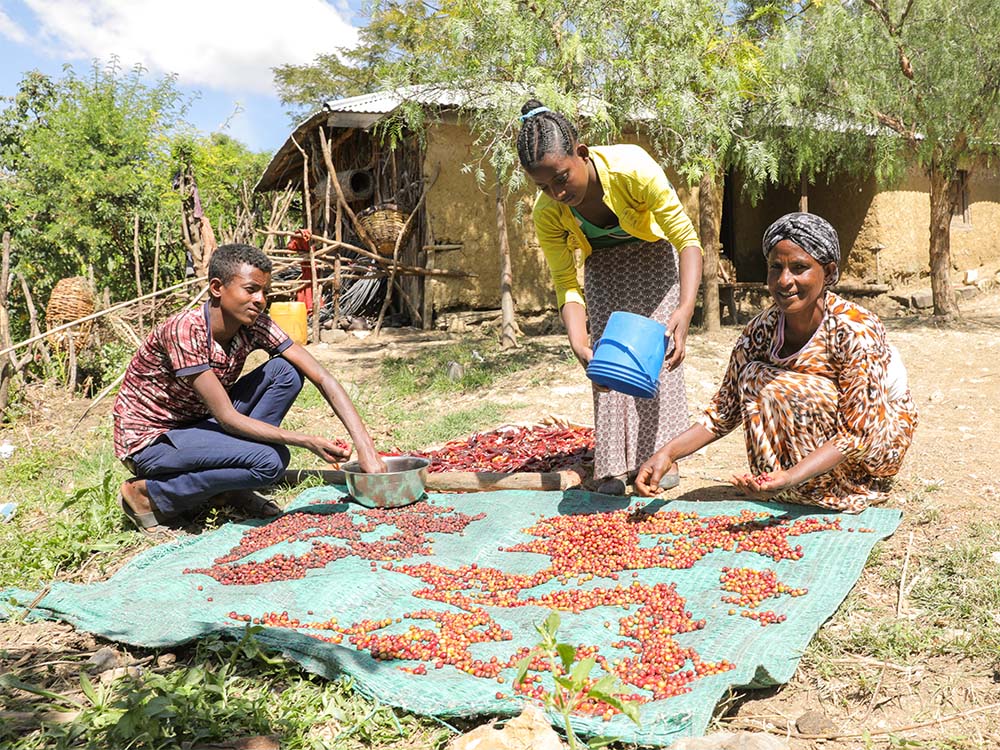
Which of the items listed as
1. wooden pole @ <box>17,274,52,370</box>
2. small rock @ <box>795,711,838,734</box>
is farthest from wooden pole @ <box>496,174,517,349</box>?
small rock @ <box>795,711,838,734</box>

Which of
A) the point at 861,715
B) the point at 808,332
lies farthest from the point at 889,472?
the point at 861,715

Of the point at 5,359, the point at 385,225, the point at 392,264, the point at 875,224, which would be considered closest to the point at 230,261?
the point at 5,359

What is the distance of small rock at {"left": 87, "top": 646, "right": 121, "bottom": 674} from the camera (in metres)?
2.39

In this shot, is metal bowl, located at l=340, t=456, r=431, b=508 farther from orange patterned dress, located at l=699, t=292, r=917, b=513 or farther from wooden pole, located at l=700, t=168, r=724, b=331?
wooden pole, located at l=700, t=168, r=724, b=331

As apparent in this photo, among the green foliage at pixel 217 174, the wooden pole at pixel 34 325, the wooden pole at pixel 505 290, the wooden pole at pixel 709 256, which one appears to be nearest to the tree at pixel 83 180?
the green foliage at pixel 217 174

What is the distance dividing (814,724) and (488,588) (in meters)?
1.12

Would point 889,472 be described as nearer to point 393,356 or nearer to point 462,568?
point 462,568

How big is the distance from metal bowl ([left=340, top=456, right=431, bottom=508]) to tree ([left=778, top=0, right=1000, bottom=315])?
6358 mm

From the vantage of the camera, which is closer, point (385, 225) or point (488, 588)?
point (488, 588)

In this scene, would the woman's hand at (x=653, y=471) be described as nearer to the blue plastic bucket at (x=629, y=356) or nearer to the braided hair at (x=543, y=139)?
the blue plastic bucket at (x=629, y=356)

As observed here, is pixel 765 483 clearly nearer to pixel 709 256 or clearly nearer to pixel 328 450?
pixel 328 450

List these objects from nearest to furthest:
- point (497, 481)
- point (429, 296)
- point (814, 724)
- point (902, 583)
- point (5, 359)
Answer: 1. point (814, 724)
2. point (902, 583)
3. point (497, 481)
4. point (5, 359)
5. point (429, 296)

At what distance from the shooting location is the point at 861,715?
6.81 feet

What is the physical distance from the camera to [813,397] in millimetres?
3027
